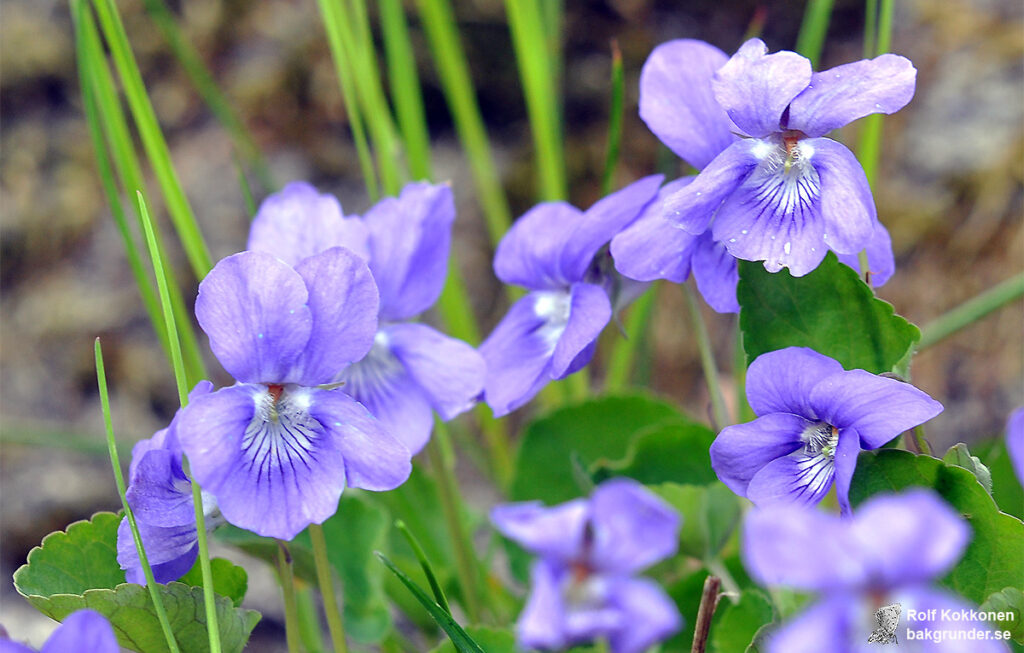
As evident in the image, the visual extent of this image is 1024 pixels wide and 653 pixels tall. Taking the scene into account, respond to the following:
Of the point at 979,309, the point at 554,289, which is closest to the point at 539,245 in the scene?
the point at 554,289

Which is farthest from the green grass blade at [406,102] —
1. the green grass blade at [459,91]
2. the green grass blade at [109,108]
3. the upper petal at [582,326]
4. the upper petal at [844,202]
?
the upper petal at [844,202]

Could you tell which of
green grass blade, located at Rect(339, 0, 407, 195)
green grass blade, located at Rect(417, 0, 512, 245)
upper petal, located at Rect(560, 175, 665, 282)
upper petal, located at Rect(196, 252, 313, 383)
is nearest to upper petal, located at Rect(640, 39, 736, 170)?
upper petal, located at Rect(560, 175, 665, 282)

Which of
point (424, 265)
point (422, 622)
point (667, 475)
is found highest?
point (424, 265)

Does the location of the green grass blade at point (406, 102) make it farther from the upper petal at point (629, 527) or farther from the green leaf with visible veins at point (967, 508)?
the upper petal at point (629, 527)

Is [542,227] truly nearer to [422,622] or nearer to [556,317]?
[556,317]

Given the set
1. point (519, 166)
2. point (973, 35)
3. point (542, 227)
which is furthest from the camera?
point (519, 166)

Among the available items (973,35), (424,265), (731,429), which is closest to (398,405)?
(424,265)

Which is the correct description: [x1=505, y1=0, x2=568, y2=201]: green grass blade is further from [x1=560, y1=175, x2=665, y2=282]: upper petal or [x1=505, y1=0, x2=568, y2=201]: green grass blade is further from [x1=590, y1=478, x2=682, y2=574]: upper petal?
[x1=590, y1=478, x2=682, y2=574]: upper petal
